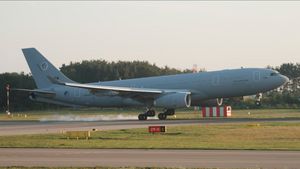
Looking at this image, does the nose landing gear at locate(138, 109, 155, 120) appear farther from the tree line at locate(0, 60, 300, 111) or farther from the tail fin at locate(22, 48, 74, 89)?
the tree line at locate(0, 60, 300, 111)

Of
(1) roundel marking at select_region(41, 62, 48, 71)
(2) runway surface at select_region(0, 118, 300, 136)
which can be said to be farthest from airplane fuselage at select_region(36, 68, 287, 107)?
(1) roundel marking at select_region(41, 62, 48, 71)

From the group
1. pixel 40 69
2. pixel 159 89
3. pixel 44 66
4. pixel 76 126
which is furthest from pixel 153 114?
pixel 76 126

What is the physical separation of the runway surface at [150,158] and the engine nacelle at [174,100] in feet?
107

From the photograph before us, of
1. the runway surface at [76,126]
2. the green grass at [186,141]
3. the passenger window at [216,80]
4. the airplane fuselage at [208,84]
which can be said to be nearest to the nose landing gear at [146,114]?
the airplane fuselage at [208,84]

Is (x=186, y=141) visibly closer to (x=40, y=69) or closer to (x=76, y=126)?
(x=76, y=126)

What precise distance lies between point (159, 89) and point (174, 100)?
13.1ft

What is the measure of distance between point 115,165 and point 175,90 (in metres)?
41.0

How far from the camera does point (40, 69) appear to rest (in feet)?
226

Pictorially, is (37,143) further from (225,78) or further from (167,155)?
(225,78)

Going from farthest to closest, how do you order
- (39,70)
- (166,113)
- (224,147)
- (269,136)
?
(39,70)
(166,113)
(269,136)
(224,147)

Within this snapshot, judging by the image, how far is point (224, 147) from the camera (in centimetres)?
2623

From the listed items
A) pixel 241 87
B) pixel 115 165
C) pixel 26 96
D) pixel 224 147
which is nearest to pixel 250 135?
pixel 224 147

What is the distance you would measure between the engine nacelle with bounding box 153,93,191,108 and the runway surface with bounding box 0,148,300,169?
3265cm

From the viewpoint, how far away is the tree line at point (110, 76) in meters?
105
